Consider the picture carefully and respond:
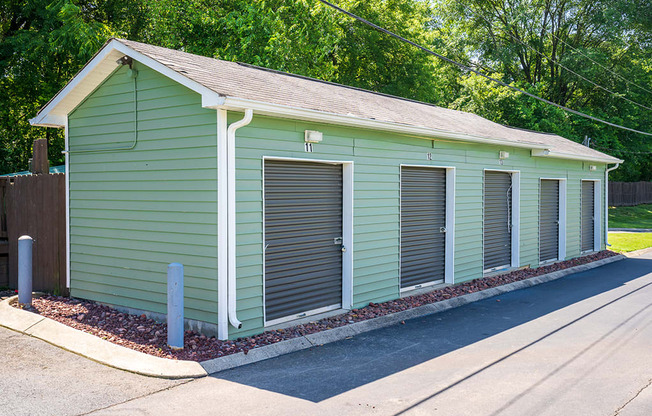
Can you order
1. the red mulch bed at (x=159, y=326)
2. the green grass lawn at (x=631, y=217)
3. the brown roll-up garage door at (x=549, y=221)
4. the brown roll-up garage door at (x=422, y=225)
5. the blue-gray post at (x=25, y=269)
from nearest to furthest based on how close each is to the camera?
the red mulch bed at (x=159, y=326)
the blue-gray post at (x=25, y=269)
the brown roll-up garage door at (x=422, y=225)
the brown roll-up garage door at (x=549, y=221)
the green grass lawn at (x=631, y=217)

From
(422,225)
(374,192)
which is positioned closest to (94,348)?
(374,192)

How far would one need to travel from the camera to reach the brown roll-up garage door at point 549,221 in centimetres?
1405

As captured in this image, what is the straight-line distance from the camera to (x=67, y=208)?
848cm

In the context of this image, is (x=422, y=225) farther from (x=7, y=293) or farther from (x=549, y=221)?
(x=7, y=293)

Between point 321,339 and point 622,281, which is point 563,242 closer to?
point 622,281

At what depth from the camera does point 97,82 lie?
26.2ft

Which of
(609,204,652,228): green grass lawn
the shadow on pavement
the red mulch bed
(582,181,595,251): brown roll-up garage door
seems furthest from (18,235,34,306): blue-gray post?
(609,204,652,228): green grass lawn

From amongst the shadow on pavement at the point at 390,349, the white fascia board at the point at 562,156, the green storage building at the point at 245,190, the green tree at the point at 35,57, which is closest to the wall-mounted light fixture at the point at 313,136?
the green storage building at the point at 245,190

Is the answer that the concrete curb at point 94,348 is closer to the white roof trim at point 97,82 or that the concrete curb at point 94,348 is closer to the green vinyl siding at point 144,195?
the green vinyl siding at point 144,195

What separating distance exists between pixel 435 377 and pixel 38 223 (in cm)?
697

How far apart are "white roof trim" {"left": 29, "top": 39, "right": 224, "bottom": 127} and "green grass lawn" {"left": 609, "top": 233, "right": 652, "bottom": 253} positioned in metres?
16.0

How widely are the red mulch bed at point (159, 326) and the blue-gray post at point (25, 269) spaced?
20 cm

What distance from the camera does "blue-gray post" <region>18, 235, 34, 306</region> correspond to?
7.70 metres

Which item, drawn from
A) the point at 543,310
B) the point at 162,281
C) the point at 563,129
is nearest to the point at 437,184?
the point at 543,310
